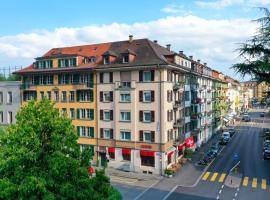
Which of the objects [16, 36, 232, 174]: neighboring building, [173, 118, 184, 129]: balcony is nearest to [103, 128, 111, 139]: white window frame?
[16, 36, 232, 174]: neighboring building

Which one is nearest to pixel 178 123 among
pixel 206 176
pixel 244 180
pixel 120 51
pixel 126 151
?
pixel 206 176

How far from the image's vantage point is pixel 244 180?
134ft

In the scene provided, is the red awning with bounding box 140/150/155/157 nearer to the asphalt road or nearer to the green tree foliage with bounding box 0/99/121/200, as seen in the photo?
the asphalt road

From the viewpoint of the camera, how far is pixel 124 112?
46.1 metres

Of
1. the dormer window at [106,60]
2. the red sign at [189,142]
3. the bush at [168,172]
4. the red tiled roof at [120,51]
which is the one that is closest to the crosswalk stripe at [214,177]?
the bush at [168,172]

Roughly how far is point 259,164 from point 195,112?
55.1 ft

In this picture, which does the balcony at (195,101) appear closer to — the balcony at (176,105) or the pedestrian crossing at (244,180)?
the balcony at (176,105)

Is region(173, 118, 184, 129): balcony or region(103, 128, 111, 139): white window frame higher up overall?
region(173, 118, 184, 129): balcony

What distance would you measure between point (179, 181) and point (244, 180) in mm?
9522

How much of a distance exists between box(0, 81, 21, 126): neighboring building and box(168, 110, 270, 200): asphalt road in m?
37.3

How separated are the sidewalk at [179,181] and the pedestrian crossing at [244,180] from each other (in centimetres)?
131

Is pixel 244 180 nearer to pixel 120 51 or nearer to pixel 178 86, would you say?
pixel 178 86

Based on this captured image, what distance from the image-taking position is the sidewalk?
1407 inches

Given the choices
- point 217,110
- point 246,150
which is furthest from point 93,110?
point 217,110
